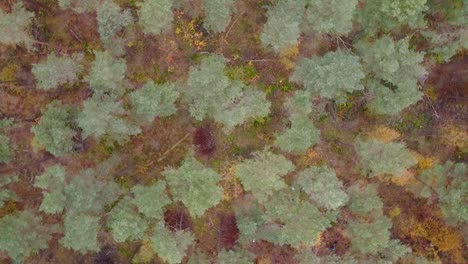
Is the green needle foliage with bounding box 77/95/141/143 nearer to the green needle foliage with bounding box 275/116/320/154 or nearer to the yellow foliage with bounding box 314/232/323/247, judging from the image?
the green needle foliage with bounding box 275/116/320/154

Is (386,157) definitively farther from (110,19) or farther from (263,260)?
(110,19)

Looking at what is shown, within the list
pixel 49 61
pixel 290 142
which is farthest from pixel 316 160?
pixel 49 61

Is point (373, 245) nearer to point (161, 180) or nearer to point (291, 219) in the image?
point (291, 219)

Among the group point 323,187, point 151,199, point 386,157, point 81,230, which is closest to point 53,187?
point 81,230

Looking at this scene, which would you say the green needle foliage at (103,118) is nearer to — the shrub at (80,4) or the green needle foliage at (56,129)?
the green needle foliage at (56,129)

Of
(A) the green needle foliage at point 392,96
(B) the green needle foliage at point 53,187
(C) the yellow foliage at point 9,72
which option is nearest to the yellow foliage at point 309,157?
(A) the green needle foliage at point 392,96

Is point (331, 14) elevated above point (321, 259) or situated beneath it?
elevated above
